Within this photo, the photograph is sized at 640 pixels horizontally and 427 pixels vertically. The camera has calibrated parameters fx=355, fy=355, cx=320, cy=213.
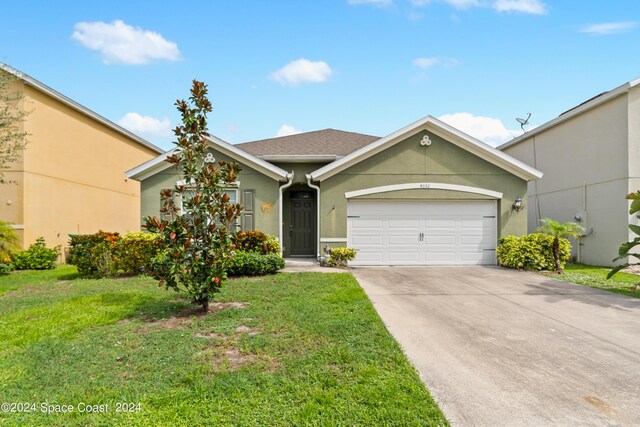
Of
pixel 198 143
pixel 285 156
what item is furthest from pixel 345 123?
pixel 198 143

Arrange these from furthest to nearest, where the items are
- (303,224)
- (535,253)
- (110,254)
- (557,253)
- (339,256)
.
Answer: (303,224), (339,256), (535,253), (557,253), (110,254)

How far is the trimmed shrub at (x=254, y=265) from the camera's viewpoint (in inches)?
369

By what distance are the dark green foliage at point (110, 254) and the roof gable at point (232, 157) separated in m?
2.44

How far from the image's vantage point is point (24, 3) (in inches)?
394

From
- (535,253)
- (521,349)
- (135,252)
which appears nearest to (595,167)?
(535,253)

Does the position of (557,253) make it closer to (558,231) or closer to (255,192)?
(558,231)

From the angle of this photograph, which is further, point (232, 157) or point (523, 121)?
point (523, 121)

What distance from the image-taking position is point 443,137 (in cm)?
1182

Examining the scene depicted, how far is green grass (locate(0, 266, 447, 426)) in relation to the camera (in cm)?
297

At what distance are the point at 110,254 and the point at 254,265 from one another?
13.4ft

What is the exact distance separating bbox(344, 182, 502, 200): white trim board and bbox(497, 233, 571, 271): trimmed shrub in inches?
68.8

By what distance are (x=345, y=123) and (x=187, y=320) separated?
50.6 feet

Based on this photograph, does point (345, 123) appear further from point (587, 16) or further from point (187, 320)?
point (187, 320)

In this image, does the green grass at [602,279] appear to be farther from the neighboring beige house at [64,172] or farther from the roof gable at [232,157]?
the neighboring beige house at [64,172]
